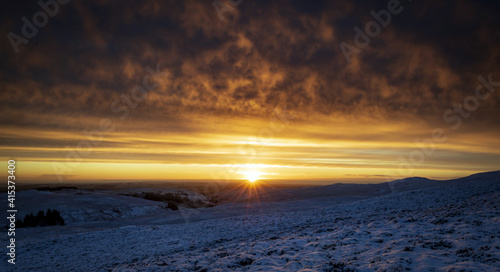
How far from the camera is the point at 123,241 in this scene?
20.2 m

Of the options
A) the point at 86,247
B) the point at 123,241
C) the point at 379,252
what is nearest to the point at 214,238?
the point at 123,241

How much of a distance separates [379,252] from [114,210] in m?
35.7

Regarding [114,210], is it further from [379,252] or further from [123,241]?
[379,252]

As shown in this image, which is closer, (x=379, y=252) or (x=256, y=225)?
(x=379, y=252)

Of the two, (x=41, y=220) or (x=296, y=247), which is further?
(x=41, y=220)

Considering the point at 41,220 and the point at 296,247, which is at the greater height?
the point at 296,247

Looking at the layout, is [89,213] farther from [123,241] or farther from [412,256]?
[412,256]

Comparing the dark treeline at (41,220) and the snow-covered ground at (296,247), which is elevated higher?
the snow-covered ground at (296,247)

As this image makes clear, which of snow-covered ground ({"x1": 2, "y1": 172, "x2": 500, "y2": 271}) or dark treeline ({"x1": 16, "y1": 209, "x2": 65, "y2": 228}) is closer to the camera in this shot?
snow-covered ground ({"x1": 2, "y1": 172, "x2": 500, "y2": 271})

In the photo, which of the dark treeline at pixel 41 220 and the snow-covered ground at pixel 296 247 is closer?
the snow-covered ground at pixel 296 247

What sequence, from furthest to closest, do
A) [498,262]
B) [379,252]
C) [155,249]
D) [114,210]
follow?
1. [114,210]
2. [155,249]
3. [379,252]
4. [498,262]

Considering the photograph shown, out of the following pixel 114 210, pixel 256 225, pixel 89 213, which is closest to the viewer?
pixel 256 225

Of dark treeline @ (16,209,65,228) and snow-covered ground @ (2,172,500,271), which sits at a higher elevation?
snow-covered ground @ (2,172,500,271)

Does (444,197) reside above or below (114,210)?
above
